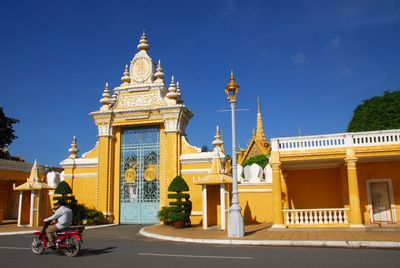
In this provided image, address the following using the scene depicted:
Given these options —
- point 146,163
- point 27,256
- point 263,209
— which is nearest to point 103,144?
point 146,163

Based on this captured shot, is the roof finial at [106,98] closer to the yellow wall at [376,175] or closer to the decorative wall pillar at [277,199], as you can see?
the decorative wall pillar at [277,199]

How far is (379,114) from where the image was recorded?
31.9 meters

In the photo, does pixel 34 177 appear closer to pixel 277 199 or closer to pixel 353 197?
pixel 277 199

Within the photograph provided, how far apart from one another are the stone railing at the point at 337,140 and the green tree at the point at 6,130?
2769cm

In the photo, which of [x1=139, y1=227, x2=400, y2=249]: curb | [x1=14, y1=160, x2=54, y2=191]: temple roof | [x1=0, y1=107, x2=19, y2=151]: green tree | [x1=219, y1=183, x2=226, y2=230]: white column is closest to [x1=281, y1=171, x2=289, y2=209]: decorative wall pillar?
[x1=219, y1=183, x2=226, y2=230]: white column

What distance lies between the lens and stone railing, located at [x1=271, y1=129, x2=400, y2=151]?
15.5 metres

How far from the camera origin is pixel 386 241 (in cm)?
1088

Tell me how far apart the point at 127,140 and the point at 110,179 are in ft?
7.93

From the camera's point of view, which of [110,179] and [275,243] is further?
[110,179]

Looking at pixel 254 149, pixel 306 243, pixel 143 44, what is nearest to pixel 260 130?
pixel 254 149

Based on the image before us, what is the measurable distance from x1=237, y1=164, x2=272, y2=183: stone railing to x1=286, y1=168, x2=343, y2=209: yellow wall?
1092mm

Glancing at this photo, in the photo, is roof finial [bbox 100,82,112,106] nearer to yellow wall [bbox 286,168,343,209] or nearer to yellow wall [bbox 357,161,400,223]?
yellow wall [bbox 286,168,343,209]

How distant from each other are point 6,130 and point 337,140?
1182 inches

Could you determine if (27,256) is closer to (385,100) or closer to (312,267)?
(312,267)
